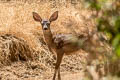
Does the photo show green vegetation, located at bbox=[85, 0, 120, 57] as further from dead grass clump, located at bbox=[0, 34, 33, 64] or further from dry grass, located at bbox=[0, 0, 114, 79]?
dead grass clump, located at bbox=[0, 34, 33, 64]

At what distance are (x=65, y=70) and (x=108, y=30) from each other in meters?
6.78

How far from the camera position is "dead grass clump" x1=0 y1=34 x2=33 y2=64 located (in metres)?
10.1

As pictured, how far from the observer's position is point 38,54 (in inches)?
423

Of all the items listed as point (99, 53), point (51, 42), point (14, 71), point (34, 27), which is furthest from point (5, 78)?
point (99, 53)

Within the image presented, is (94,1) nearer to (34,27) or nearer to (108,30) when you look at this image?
(108,30)

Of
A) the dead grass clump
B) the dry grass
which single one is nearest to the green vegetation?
the dry grass

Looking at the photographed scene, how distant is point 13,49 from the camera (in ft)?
33.8

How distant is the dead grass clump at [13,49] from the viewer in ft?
33.2

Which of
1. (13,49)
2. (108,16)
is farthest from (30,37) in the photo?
(108,16)

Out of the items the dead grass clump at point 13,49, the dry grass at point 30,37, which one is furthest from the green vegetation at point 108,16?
the dead grass clump at point 13,49

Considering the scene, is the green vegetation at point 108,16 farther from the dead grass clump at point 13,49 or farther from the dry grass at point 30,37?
the dead grass clump at point 13,49

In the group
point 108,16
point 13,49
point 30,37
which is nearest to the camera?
point 108,16

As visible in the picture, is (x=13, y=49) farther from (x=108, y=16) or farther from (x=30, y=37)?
(x=108, y=16)

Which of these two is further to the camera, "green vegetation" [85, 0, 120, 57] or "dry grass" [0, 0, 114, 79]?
"dry grass" [0, 0, 114, 79]
